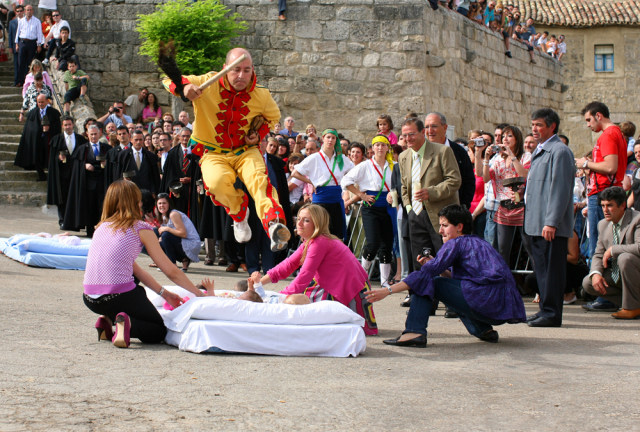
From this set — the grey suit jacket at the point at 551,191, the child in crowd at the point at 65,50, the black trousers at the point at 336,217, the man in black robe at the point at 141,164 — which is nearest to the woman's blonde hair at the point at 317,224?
the grey suit jacket at the point at 551,191

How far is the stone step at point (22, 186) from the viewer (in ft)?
53.6

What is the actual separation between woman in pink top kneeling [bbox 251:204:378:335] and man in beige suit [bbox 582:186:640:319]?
2.57 metres

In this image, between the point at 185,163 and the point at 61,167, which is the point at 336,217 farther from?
the point at 61,167

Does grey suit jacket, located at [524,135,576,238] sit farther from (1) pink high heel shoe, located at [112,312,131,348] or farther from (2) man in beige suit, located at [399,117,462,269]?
(1) pink high heel shoe, located at [112,312,131,348]

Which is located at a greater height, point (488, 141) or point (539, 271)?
point (488, 141)

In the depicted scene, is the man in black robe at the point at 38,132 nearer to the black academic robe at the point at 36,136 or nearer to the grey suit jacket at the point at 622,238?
the black academic robe at the point at 36,136

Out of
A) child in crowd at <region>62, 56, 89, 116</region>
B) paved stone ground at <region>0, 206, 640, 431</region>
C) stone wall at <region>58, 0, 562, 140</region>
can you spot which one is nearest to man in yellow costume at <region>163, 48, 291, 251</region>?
paved stone ground at <region>0, 206, 640, 431</region>

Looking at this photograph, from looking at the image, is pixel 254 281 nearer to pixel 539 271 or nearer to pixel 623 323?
pixel 539 271

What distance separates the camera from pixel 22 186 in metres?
16.4

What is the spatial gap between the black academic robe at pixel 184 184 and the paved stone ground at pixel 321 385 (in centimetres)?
485

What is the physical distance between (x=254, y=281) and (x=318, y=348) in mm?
888

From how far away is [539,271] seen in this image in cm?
729

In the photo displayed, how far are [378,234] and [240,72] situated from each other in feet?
8.77

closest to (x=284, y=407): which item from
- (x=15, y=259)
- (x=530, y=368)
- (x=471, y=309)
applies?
(x=530, y=368)
